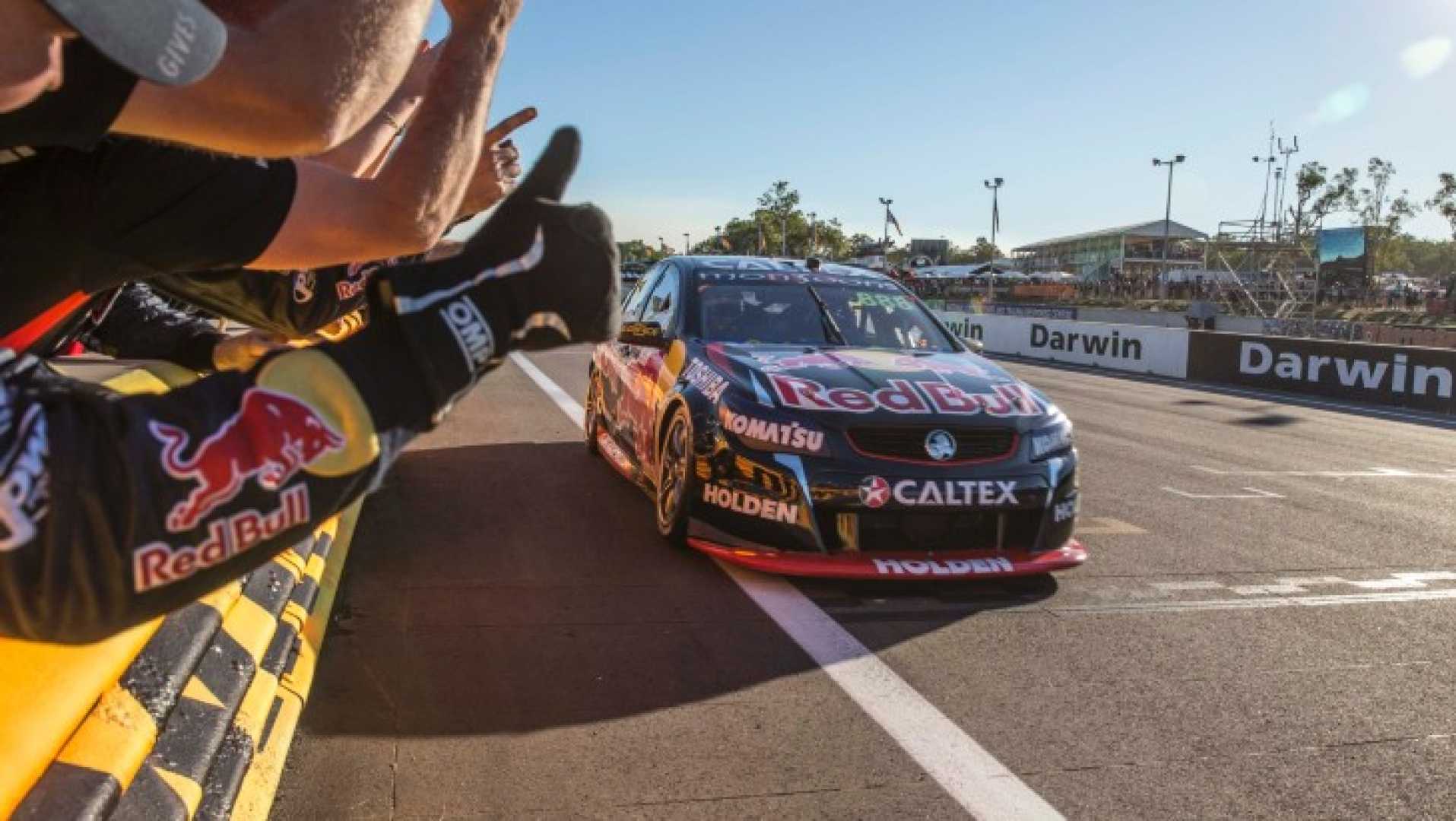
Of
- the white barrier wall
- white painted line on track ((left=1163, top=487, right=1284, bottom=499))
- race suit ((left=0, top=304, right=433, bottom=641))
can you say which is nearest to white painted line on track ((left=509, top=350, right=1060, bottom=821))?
race suit ((left=0, top=304, right=433, bottom=641))

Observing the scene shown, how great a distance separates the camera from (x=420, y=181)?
168 centimetres

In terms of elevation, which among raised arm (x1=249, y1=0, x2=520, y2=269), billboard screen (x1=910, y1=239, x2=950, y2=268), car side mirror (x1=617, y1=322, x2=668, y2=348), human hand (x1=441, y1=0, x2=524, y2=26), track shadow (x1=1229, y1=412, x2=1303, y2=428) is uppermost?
billboard screen (x1=910, y1=239, x2=950, y2=268)

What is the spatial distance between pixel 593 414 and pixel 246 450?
21.1 feet

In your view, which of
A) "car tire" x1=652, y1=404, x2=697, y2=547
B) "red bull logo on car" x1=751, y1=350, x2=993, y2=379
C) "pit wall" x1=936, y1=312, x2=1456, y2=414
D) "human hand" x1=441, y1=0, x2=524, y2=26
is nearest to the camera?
"human hand" x1=441, y1=0, x2=524, y2=26

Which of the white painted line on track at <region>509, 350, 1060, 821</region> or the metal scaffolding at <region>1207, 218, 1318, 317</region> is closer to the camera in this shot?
the white painted line on track at <region>509, 350, 1060, 821</region>

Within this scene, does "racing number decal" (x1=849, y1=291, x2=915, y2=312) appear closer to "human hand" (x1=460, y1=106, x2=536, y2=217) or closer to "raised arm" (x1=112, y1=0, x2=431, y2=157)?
"human hand" (x1=460, y1=106, x2=536, y2=217)

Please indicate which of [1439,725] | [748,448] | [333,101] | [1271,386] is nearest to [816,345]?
[748,448]

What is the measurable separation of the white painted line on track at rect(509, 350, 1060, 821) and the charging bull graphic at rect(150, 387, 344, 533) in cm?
207

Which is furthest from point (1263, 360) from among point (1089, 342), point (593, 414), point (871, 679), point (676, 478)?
point (871, 679)

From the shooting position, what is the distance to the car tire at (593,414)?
24.2 feet

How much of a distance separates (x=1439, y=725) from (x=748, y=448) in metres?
2.63

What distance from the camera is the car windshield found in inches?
229

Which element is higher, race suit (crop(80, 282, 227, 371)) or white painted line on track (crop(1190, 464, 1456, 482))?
race suit (crop(80, 282, 227, 371))

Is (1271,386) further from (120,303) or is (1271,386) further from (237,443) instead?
(237,443)
